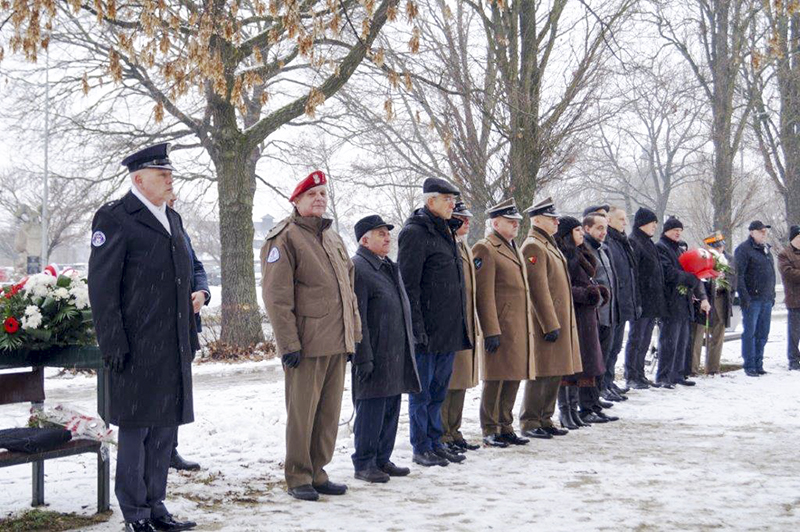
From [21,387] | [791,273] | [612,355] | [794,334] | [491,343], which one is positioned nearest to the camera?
[21,387]

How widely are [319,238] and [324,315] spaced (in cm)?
57

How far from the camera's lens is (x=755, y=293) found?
13.9 metres

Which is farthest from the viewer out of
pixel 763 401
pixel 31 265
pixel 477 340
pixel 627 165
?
pixel 627 165

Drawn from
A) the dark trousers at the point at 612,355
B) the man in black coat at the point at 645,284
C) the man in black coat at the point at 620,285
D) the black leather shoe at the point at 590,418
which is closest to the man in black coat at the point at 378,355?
the black leather shoe at the point at 590,418

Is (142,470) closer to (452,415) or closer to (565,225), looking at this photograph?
(452,415)

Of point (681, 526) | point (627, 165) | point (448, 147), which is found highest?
point (627, 165)

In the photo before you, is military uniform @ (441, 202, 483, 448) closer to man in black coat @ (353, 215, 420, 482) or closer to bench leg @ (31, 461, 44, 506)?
man in black coat @ (353, 215, 420, 482)

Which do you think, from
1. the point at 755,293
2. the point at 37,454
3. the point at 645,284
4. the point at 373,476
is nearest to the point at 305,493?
the point at 373,476

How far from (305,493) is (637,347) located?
695 centimetres

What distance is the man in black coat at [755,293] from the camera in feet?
45.0

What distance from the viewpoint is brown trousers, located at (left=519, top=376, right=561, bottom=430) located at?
9.08m

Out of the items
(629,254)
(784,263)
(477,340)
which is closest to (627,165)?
(784,263)

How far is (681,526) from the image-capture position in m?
5.70

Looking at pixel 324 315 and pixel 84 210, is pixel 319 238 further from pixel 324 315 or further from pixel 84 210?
pixel 84 210
